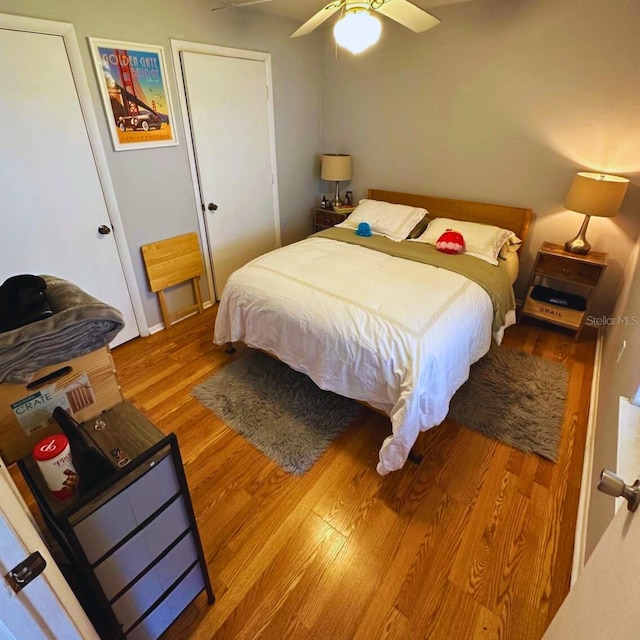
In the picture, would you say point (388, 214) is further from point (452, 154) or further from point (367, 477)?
point (367, 477)

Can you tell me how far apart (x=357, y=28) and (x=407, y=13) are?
1.19 ft

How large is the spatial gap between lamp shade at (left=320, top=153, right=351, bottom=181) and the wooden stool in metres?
1.54

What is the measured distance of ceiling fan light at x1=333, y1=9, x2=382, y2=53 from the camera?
5.59ft

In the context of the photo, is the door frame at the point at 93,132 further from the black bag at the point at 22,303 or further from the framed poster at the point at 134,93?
the black bag at the point at 22,303

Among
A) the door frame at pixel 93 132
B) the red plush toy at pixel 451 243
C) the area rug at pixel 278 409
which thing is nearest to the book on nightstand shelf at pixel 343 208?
the red plush toy at pixel 451 243

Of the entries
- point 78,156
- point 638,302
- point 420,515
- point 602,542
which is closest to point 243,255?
point 78,156

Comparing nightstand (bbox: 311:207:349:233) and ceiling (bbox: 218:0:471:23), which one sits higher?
ceiling (bbox: 218:0:471:23)

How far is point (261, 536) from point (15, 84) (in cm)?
264

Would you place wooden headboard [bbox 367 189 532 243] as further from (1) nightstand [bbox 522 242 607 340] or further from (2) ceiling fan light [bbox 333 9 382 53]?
(2) ceiling fan light [bbox 333 9 382 53]

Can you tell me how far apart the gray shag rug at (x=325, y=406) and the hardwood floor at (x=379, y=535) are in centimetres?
7

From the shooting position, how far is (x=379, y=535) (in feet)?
5.16

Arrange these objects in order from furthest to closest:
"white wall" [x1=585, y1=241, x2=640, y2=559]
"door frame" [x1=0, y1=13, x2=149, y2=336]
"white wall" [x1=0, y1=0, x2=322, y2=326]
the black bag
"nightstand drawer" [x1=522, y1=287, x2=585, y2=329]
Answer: "nightstand drawer" [x1=522, y1=287, x2=585, y2=329], "white wall" [x1=0, y1=0, x2=322, y2=326], "door frame" [x1=0, y1=13, x2=149, y2=336], "white wall" [x1=585, y1=241, x2=640, y2=559], the black bag

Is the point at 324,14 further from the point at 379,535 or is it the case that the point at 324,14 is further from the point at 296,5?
the point at 379,535

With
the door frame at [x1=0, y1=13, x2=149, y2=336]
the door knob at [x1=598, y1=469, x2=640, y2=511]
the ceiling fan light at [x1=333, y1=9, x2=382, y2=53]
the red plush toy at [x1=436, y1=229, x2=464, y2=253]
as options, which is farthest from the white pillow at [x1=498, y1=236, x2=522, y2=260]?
the door frame at [x1=0, y1=13, x2=149, y2=336]
